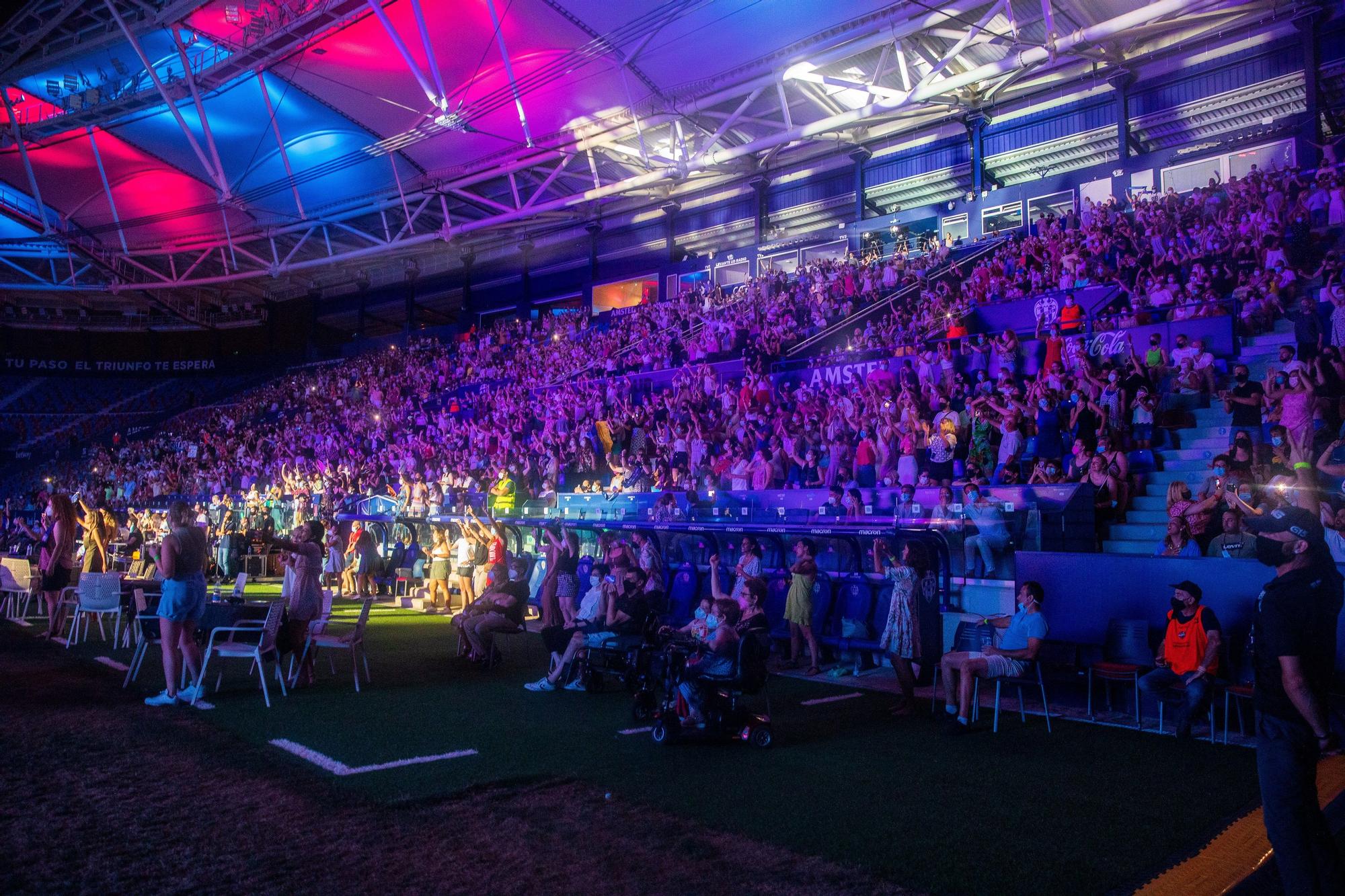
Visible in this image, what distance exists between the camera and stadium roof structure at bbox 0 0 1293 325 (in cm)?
1897

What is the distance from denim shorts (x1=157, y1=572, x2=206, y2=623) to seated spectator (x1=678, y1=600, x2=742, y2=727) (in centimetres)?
441

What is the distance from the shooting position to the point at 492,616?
32.7ft

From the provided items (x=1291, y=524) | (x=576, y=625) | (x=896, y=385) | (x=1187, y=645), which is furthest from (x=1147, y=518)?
(x=1291, y=524)

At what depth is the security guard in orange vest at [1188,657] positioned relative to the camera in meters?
6.91

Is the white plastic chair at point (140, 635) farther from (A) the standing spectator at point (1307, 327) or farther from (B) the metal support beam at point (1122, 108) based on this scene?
(B) the metal support beam at point (1122, 108)

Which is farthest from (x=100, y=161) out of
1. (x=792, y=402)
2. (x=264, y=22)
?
(x=792, y=402)

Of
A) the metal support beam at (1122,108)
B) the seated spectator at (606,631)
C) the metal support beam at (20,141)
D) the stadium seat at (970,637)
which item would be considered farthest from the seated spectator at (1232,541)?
the metal support beam at (20,141)

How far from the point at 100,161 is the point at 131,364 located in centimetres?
1736

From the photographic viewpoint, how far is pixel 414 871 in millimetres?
4152

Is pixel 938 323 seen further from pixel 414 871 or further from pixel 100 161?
pixel 100 161

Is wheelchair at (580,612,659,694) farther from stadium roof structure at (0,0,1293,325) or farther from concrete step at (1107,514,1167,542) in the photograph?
stadium roof structure at (0,0,1293,325)

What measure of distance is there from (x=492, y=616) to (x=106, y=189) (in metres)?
28.5

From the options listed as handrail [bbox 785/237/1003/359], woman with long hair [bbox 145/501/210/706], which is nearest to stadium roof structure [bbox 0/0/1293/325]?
handrail [bbox 785/237/1003/359]

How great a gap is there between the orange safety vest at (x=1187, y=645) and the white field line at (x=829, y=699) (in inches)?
110
